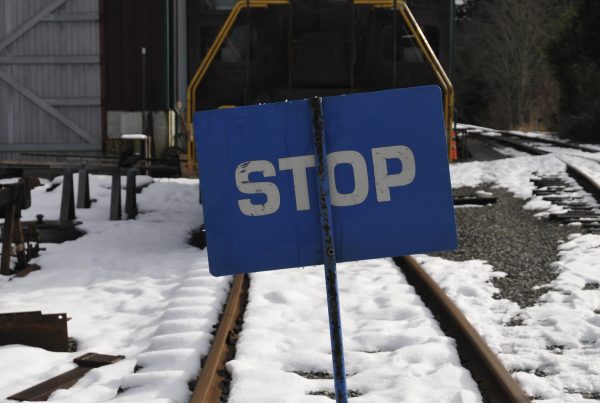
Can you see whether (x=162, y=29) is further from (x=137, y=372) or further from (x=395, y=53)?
(x=137, y=372)

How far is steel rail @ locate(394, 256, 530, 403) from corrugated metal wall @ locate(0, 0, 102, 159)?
1326 centimetres

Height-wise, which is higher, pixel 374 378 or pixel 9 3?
pixel 9 3

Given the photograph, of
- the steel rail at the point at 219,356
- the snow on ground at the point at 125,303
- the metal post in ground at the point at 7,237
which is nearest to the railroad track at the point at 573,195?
the snow on ground at the point at 125,303

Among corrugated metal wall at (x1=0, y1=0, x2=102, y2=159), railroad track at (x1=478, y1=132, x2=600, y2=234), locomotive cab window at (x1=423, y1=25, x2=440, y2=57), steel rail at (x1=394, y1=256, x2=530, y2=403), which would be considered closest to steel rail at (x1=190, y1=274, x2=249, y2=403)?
steel rail at (x1=394, y1=256, x2=530, y2=403)

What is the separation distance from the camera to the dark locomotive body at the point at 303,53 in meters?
9.02

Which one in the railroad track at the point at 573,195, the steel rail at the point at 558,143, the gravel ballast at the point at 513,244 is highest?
the steel rail at the point at 558,143

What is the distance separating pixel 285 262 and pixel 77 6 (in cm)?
1627

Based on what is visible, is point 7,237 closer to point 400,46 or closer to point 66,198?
point 66,198

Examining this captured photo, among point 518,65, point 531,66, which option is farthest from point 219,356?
point 531,66

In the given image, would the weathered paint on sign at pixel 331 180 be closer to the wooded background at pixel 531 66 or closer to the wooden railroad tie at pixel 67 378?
the wooden railroad tie at pixel 67 378

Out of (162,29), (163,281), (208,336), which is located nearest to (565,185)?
(163,281)

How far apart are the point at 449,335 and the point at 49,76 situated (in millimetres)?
15053

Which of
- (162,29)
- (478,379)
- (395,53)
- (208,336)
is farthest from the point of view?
(162,29)

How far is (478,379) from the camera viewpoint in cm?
412
